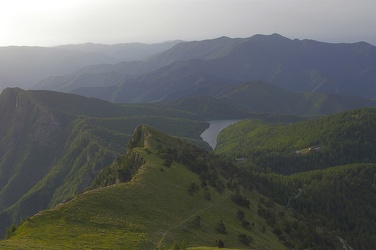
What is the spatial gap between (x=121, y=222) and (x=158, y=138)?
102263mm

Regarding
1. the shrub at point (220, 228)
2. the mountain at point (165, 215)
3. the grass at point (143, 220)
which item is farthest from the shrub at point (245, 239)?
the shrub at point (220, 228)

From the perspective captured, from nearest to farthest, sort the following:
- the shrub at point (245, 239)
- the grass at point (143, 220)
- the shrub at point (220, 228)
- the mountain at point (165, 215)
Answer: the grass at point (143, 220), the mountain at point (165, 215), the shrub at point (245, 239), the shrub at point (220, 228)

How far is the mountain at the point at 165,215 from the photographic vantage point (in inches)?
2918

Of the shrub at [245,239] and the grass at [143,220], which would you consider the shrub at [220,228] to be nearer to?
the grass at [143,220]

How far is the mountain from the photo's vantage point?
74125 millimetres

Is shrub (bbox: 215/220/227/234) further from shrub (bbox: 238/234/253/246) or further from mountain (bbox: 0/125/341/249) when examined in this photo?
shrub (bbox: 238/234/253/246)

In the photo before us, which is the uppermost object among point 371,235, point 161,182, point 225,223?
point 161,182

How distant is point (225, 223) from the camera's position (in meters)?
108

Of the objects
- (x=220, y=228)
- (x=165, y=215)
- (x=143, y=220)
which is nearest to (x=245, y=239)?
(x=220, y=228)

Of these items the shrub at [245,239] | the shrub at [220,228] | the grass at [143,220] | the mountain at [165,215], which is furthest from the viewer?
the shrub at [220,228]

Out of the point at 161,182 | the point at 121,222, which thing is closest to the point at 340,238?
the point at 161,182

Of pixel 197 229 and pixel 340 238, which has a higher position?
pixel 197 229

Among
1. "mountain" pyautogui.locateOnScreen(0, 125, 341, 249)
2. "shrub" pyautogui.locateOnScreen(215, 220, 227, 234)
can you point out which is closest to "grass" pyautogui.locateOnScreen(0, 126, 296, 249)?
"mountain" pyautogui.locateOnScreen(0, 125, 341, 249)

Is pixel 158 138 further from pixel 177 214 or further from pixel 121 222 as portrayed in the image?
pixel 121 222
